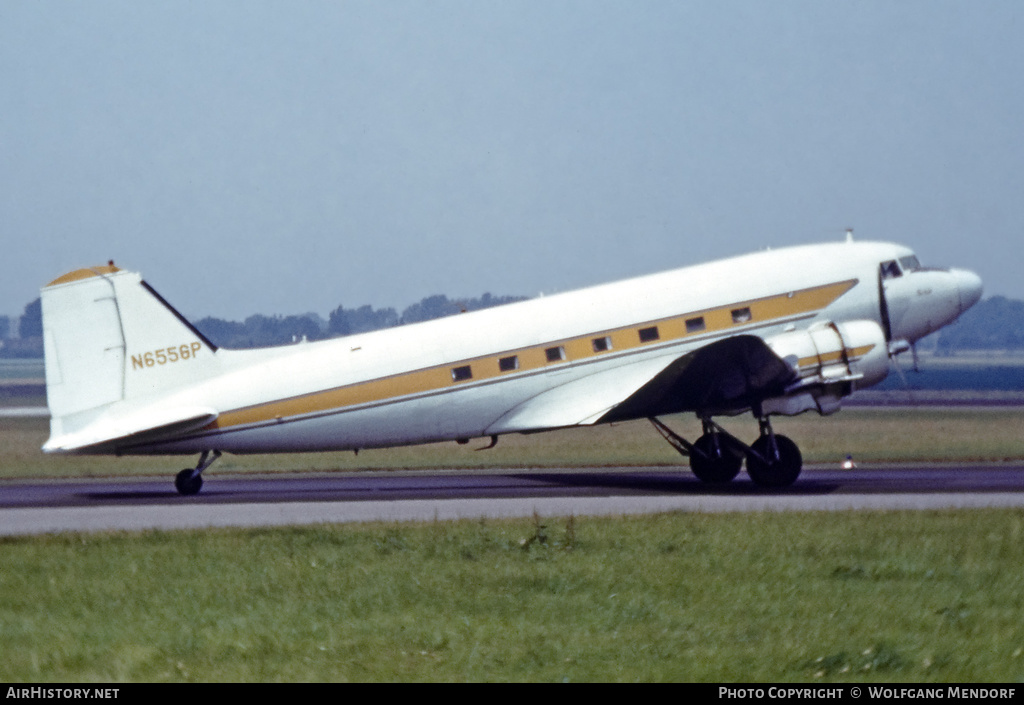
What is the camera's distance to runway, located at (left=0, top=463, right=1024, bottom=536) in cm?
2062

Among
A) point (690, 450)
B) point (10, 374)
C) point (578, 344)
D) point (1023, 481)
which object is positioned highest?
point (10, 374)

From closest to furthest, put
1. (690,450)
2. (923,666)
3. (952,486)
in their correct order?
(923,666) < (952,486) < (690,450)

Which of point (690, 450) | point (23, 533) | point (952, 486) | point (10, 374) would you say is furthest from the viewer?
point (10, 374)

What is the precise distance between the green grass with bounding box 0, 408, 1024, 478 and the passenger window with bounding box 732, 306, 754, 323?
9.82 m

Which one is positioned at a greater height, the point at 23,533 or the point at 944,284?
the point at 944,284

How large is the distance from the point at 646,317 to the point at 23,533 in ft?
44.0

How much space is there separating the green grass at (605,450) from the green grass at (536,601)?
16507mm

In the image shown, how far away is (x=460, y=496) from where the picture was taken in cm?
2409

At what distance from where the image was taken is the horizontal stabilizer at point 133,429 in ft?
75.4

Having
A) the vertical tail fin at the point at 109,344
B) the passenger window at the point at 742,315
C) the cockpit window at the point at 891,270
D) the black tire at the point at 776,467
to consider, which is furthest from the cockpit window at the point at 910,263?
the vertical tail fin at the point at 109,344

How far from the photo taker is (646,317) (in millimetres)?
25203

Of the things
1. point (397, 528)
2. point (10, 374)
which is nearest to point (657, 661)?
point (397, 528)

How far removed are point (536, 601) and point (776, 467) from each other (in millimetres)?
12648

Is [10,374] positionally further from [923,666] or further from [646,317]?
[923,666]
